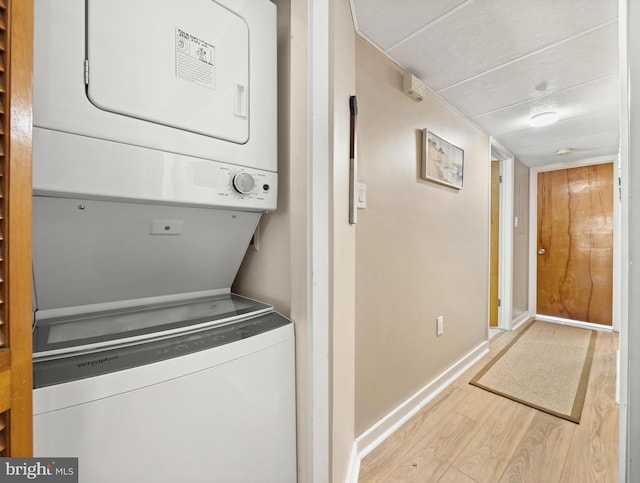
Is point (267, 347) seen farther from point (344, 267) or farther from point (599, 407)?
point (599, 407)

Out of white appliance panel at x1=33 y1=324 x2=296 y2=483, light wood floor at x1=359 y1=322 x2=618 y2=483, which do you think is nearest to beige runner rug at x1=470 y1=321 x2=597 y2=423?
light wood floor at x1=359 y1=322 x2=618 y2=483

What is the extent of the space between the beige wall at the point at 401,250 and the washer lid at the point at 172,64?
2.22 ft

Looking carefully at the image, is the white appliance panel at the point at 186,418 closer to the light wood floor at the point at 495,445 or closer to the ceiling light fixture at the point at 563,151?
the light wood floor at the point at 495,445

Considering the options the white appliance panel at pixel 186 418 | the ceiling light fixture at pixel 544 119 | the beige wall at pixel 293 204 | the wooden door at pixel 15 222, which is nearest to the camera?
the wooden door at pixel 15 222

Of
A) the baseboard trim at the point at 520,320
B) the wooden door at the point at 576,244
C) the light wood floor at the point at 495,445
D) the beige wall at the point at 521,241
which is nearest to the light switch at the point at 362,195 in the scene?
the light wood floor at the point at 495,445

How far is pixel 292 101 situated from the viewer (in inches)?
37.1

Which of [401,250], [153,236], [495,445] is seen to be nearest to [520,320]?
[495,445]

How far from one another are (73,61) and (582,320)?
16.0 feet

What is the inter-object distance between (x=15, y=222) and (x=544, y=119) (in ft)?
10.1

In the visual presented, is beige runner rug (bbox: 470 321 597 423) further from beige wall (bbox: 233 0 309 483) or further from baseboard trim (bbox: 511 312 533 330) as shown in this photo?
beige wall (bbox: 233 0 309 483)

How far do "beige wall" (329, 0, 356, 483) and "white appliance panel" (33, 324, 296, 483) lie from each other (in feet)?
0.64

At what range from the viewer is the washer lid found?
0.62m

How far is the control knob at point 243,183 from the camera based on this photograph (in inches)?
32.4

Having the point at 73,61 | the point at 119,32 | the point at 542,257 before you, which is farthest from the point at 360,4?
the point at 542,257
